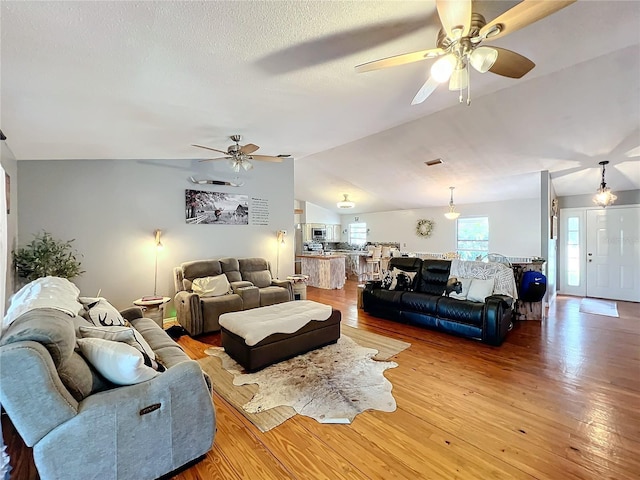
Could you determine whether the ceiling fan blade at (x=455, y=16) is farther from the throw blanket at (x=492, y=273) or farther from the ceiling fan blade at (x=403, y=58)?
the throw blanket at (x=492, y=273)

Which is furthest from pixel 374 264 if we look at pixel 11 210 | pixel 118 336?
pixel 11 210

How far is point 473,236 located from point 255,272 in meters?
6.50

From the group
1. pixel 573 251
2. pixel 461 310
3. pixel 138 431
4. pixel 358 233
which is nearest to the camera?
pixel 138 431

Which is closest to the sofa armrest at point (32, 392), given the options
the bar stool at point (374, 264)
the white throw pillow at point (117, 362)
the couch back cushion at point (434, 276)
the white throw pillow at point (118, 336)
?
the white throw pillow at point (117, 362)

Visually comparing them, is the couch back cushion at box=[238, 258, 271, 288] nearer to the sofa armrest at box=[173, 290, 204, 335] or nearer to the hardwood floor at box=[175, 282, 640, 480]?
the sofa armrest at box=[173, 290, 204, 335]

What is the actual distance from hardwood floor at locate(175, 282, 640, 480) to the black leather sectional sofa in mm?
394

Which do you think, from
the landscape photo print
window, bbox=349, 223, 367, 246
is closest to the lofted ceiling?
the landscape photo print

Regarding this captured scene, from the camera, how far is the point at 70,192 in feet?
12.8

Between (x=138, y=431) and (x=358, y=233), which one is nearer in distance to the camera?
(x=138, y=431)

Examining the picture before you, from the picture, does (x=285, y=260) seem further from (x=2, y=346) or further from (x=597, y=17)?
(x=597, y=17)

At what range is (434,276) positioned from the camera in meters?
4.69

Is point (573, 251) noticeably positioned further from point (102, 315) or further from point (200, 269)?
point (102, 315)

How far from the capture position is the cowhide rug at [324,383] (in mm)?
2309

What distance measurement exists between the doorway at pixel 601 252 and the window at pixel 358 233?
5782mm
